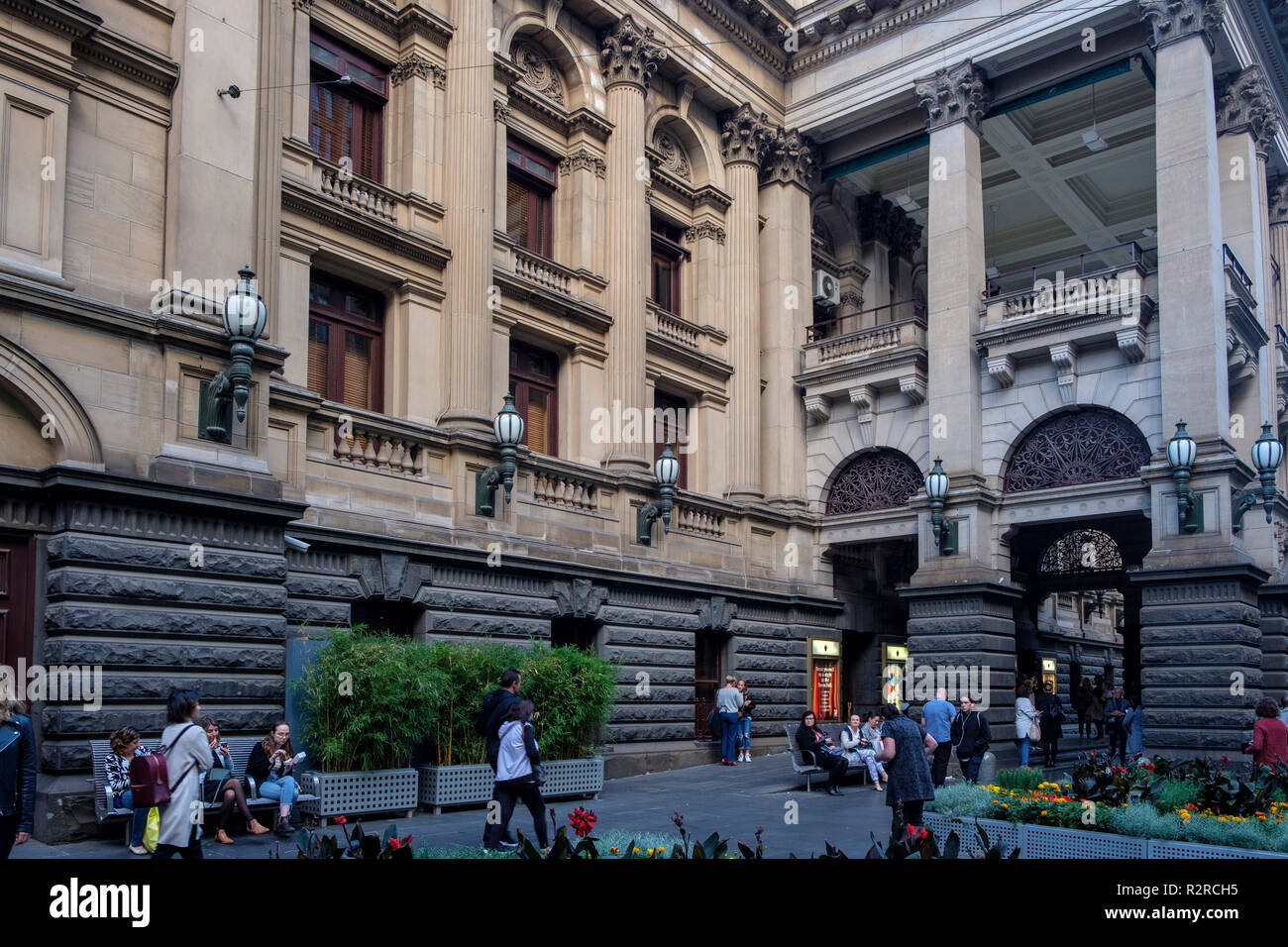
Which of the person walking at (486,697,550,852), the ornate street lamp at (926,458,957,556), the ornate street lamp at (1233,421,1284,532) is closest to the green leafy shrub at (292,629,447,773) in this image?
the person walking at (486,697,550,852)

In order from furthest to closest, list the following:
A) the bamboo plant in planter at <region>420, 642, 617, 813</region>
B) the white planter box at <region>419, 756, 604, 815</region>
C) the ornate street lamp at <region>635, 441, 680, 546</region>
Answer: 1. the ornate street lamp at <region>635, 441, 680, 546</region>
2. the bamboo plant in planter at <region>420, 642, 617, 813</region>
3. the white planter box at <region>419, 756, 604, 815</region>

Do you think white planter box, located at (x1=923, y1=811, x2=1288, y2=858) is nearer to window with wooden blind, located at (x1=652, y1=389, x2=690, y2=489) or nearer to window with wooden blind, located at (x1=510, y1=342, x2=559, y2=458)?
window with wooden blind, located at (x1=510, y1=342, x2=559, y2=458)

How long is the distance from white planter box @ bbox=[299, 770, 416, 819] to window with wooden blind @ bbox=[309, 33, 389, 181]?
10.5 m

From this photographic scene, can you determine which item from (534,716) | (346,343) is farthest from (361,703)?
(346,343)

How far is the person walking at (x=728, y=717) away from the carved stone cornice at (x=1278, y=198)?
20.4 metres

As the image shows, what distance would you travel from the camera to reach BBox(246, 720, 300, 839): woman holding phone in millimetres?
13148

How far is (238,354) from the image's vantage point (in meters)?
14.0

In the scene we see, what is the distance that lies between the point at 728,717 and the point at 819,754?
4169 millimetres

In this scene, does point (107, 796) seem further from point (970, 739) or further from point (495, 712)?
point (970, 739)

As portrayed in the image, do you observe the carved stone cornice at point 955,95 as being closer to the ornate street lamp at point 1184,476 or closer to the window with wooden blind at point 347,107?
the ornate street lamp at point 1184,476

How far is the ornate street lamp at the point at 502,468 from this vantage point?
18.8m

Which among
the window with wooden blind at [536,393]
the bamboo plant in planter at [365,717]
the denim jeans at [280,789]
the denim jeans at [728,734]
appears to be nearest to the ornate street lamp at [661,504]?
the window with wooden blind at [536,393]

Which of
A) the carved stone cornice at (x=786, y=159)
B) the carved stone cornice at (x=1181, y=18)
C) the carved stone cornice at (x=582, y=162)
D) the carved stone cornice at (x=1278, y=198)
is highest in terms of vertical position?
the carved stone cornice at (x=1181, y=18)
